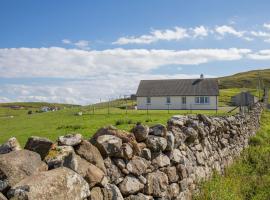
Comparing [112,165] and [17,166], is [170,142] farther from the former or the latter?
[17,166]

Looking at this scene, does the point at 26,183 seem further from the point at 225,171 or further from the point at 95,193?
the point at 225,171

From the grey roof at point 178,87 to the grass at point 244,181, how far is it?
51.5 metres

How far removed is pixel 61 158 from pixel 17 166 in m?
0.74

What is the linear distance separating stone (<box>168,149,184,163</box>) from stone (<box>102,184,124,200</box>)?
247cm

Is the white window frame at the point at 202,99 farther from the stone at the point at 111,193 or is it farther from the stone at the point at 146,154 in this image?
the stone at the point at 111,193

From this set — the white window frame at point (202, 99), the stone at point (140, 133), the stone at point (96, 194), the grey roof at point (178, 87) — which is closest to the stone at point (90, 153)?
the stone at point (96, 194)

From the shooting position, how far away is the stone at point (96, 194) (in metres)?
5.09

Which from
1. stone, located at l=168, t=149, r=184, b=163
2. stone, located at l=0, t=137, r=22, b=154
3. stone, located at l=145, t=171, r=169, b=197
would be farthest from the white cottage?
stone, located at l=0, t=137, r=22, b=154

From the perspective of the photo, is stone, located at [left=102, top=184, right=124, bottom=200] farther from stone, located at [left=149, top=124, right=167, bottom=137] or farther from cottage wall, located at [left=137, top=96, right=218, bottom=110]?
cottage wall, located at [left=137, top=96, right=218, bottom=110]

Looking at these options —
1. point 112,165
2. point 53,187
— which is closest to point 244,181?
point 112,165

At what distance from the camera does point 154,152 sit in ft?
24.2

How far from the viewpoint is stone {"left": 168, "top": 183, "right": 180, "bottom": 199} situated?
756cm

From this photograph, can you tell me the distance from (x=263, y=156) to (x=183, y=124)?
5.93m

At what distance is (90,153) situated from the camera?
5.55 m
